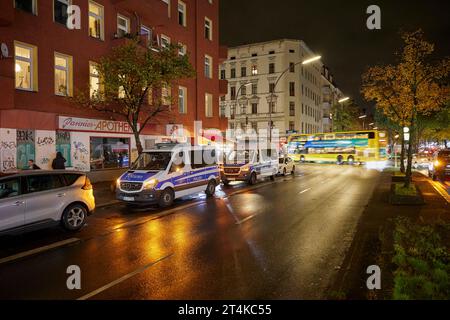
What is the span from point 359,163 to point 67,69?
34348 mm

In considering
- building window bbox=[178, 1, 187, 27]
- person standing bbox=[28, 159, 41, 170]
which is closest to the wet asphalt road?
person standing bbox=[28, 159, 41, 170]

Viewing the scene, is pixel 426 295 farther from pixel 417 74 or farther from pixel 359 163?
pixel 359 163

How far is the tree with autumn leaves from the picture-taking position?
592 inches

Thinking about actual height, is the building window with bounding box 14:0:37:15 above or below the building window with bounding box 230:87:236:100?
below

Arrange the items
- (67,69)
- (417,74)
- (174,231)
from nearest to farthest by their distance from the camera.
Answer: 1. (174,231)
2. (417,74)
3. (67,69)

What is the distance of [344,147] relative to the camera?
43.0 meters

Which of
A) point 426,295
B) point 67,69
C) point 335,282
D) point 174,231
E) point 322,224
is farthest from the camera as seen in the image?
point 67,69

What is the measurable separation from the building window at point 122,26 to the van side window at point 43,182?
14.1 meters

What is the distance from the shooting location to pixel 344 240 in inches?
330

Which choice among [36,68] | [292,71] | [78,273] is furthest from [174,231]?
[292,71]

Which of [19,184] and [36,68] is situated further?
[36,68]

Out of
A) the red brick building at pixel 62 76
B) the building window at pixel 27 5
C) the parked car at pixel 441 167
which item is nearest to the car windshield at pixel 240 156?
the red brick building at pixel 62 76

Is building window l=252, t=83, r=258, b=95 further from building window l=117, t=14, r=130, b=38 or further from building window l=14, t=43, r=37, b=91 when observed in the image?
building window l=14, t=43, r=37, b=91

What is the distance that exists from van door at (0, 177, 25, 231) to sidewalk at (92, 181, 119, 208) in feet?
16.9
